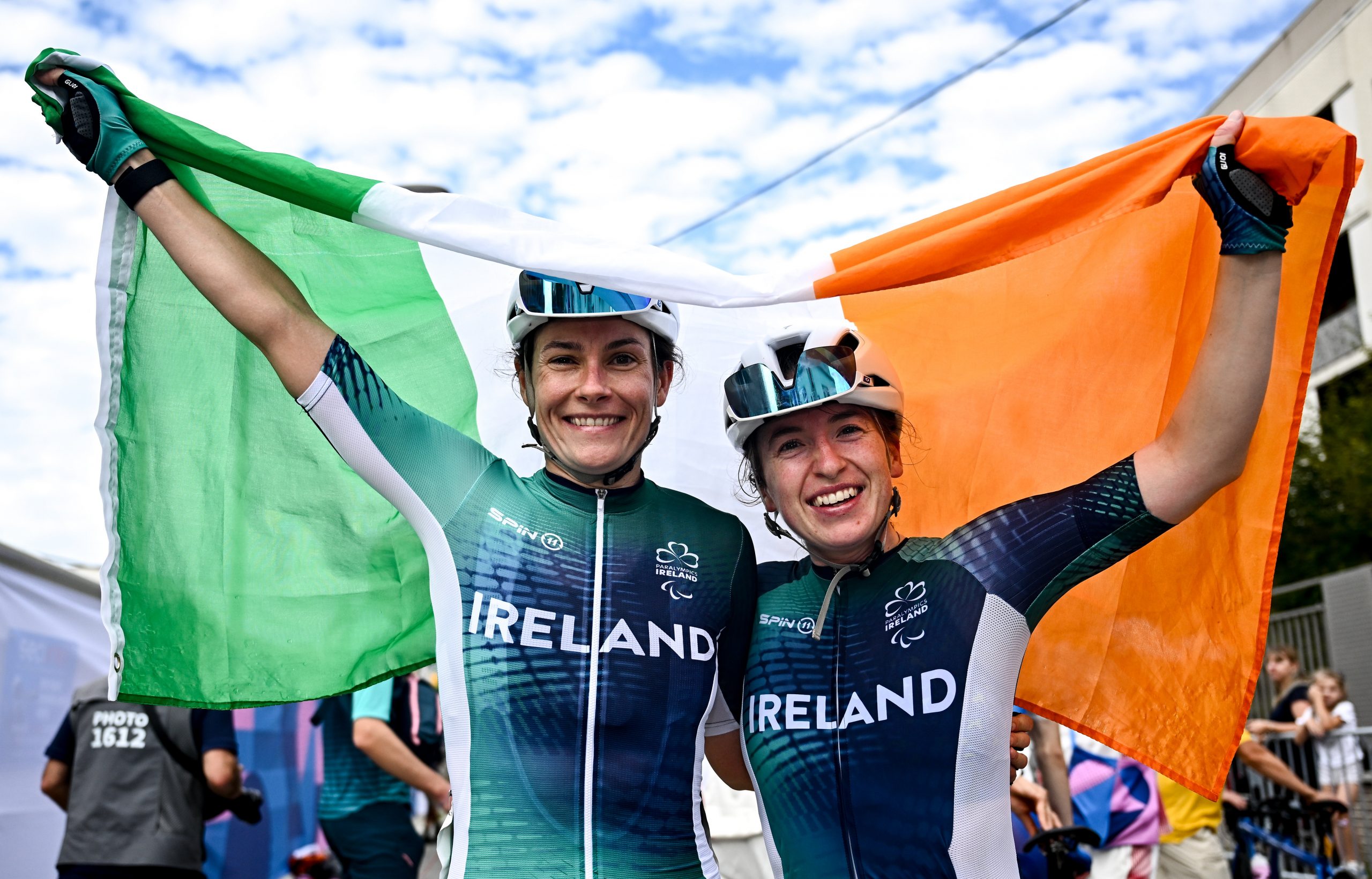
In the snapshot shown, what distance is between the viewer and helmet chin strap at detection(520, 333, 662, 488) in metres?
3.41

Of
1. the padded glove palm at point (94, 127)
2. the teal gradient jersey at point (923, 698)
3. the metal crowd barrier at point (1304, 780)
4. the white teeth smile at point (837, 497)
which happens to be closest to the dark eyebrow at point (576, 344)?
the white teeth smile at point (837, 497)

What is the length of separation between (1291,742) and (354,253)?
36.0 ft

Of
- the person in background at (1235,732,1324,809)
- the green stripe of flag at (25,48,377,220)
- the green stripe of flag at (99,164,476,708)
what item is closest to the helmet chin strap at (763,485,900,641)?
the green stripe of flag at (99,164,476,708)

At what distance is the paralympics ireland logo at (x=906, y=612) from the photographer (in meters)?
3.26

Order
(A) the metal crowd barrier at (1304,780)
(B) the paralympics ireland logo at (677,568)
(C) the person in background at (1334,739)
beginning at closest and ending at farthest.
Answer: (B) the paralympics ireland logo at (677,568)
(A) the metal crowd barrier at (1304,780)
(C) the person in background at (1334,739)

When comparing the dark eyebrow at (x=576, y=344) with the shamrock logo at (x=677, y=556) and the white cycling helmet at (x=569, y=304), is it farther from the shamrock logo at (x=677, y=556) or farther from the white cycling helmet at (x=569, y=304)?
the shamrock logo at (x=677, y=556)

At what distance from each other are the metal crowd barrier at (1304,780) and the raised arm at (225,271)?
9967 millimetres

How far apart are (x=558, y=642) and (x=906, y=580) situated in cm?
99

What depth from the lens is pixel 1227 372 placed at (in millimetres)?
3008

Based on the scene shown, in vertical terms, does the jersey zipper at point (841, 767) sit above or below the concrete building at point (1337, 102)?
below

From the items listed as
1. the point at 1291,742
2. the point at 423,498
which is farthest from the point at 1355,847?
the point at 423,498

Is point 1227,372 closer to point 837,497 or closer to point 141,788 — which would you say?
point 837,497

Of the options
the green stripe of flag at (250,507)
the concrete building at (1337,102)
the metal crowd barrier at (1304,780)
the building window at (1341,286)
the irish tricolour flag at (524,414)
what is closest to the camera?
the irish tricolour flag at (524,414)

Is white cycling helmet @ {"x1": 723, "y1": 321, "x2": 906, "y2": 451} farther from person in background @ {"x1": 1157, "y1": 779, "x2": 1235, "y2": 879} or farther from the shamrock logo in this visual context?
person in background @ {"x1": 1157, "y1": 779, "x2": 1235, "y2": 879}
